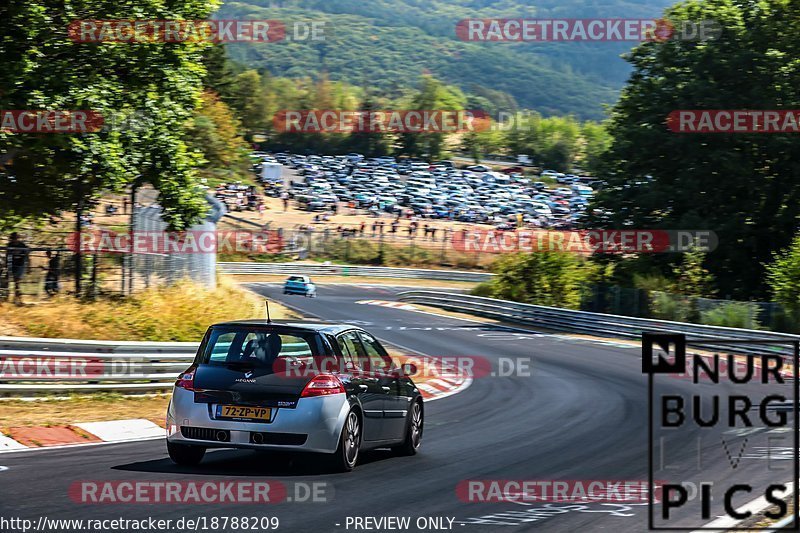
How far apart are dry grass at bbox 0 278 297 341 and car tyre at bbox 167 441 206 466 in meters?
10.1

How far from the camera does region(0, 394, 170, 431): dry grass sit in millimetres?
13734

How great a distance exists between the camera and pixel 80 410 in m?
15.0

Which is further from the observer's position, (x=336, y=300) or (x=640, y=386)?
(x=336, y=300)

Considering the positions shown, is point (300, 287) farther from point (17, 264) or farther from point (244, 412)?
point (244, 412)

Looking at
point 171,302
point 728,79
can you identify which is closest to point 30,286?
point 171,302

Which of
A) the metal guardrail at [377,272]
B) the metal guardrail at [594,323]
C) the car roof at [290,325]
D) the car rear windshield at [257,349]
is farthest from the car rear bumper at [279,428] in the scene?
the metal guardrail at [377,272]

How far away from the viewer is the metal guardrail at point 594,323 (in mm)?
29391

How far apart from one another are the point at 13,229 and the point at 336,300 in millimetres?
27301

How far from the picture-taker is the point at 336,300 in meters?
51.3

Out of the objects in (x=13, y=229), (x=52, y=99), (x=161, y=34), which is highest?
(x=161, y=34)

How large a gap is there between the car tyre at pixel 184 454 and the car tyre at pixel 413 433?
2445mm

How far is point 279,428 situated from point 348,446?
2.64 feet

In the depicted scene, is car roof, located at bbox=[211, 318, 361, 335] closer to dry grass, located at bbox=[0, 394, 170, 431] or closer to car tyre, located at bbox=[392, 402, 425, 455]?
car tyre, located at bbox=[392, 402, 425, 455]

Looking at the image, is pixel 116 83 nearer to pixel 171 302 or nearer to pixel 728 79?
pixel 171 302
